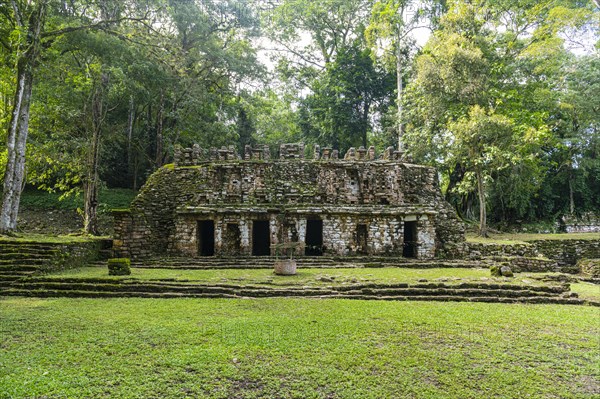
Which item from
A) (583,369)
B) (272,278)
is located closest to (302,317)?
(272,278)

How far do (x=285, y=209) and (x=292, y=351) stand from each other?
11.0 meters

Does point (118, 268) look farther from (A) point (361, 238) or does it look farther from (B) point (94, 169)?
(A) point (361, 238)

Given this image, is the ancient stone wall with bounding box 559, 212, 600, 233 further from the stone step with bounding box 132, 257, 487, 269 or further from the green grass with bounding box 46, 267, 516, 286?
the green grass with bounding box 46, 267, 516, 286

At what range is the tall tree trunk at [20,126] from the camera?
546 inches

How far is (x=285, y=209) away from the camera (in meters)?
16.6

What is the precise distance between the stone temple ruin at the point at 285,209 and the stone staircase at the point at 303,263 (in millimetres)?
711

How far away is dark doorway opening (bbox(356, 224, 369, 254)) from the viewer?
16.8 m

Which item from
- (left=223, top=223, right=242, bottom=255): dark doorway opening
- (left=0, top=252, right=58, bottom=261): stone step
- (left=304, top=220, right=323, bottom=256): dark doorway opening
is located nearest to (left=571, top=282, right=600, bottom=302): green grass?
(left=304, top=220, right=323, bottom=256): dark doorway opening

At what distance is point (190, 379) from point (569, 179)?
29.5 metres

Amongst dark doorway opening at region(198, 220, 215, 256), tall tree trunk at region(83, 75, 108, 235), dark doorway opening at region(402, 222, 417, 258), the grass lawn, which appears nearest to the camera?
the grass lawn

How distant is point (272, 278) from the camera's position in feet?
38.4

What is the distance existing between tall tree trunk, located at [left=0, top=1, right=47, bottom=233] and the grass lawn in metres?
7.05

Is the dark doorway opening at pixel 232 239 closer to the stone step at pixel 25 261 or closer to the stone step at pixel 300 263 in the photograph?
the stone step at pixel 300 263

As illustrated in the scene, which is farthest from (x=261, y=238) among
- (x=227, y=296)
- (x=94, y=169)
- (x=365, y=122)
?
(x=365, y=122)
